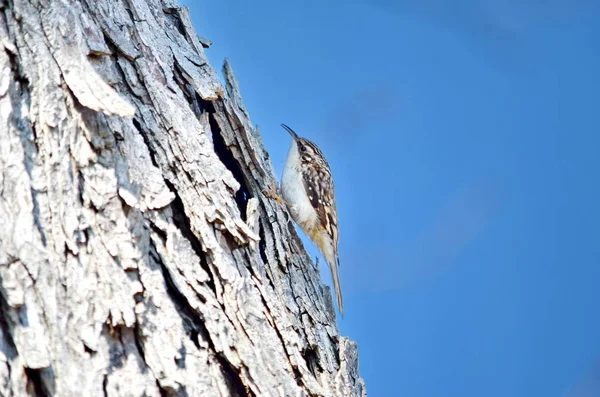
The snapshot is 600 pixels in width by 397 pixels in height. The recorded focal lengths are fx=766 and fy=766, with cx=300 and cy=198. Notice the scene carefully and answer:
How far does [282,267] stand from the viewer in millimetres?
2082

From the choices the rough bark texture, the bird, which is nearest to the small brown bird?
the bird

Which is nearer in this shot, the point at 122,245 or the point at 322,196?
the point at 122,245

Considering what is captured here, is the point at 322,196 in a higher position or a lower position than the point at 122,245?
higher

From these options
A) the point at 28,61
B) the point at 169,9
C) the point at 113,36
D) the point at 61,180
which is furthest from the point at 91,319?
the point at 169,9

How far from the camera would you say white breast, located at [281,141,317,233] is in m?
3.39

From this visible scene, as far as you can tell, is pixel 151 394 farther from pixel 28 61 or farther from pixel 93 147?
pixel 28 61

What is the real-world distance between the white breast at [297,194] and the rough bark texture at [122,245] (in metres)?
1.32

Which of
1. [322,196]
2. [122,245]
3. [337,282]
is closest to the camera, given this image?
[122,245]

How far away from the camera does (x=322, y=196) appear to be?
3.72 m

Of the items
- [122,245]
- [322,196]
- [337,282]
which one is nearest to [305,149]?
[322,196]

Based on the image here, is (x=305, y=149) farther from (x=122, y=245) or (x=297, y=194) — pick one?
(x=122, y=245)

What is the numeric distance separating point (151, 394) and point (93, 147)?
541 millimetres

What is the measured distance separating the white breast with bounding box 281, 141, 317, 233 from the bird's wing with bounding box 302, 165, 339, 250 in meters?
0.04

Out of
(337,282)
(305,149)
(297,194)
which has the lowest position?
(337,282)
